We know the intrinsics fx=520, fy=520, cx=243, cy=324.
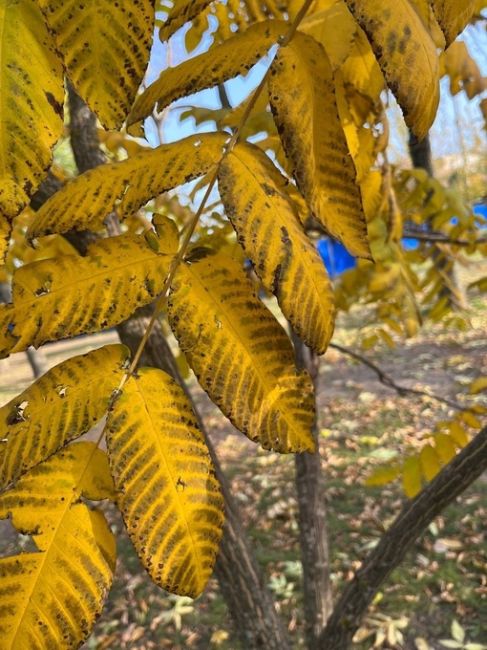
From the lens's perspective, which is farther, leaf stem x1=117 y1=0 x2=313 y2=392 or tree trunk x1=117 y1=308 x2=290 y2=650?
tree trunk x1=117 y1=308 x2=290 y2=650

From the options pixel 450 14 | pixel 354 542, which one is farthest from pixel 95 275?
pixel 354 542

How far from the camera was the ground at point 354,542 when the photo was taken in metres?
2.47

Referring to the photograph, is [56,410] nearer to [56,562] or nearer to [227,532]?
[56,562]

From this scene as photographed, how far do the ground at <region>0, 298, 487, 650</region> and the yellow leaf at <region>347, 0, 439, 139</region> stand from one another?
1.10 metres

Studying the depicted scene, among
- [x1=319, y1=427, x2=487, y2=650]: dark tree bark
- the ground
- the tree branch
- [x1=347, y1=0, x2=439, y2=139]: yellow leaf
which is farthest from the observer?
the ground

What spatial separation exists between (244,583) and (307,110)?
4.07ft

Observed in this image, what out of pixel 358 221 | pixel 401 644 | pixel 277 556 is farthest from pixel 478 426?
pixel 277 556

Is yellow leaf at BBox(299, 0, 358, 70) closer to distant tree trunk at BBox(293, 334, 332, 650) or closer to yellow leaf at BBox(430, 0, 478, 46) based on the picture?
yellow leaf at BBox(430, 0, 478, 46)

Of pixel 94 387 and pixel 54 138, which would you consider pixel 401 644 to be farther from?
pixel 54 138

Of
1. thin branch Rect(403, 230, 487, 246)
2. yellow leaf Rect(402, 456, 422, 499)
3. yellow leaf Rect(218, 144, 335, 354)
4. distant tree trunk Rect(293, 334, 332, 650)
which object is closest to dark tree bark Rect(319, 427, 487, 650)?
yellow leaf Rect(402, 456, 422, 499)

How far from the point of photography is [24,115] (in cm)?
35

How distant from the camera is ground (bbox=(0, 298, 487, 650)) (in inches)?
97.3

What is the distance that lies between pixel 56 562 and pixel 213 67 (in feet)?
1.37

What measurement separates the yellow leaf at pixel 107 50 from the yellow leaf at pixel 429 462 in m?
1.10
